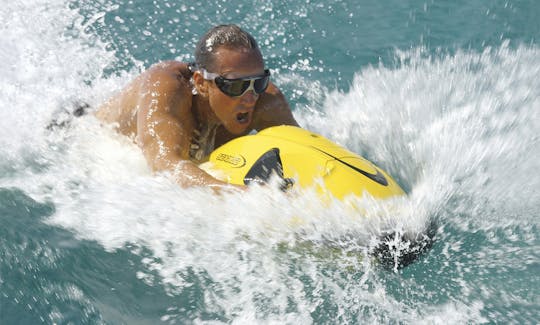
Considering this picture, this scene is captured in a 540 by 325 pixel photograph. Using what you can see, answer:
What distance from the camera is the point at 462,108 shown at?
6.05 metres

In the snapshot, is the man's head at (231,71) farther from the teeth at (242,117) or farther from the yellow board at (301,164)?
the yellow board at (301,164)

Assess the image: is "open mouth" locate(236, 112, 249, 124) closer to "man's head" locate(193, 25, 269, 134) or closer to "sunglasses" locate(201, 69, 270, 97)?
"man's head" locate(193, 25, 269, 134)

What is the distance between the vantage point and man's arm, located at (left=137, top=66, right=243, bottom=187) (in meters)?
4.05

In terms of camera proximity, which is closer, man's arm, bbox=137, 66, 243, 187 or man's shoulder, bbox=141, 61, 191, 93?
man's arm, bbox=137, 66, 243, 187

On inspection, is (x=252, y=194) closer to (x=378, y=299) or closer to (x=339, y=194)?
(x=339, y=194)

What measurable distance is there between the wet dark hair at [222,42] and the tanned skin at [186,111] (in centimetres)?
4

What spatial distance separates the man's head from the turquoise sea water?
0.67 metres

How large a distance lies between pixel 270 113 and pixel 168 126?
0.83 meters

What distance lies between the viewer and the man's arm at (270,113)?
485 centimetres

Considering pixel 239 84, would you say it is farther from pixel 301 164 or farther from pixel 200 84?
pixel 301 164

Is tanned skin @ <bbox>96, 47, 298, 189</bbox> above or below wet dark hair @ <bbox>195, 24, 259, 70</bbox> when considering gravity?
below

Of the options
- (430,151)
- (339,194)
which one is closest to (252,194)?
(339,194)

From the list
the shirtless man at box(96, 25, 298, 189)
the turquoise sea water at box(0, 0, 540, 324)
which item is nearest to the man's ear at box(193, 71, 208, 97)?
the shirtless man at box(96, 25, 298, 189)

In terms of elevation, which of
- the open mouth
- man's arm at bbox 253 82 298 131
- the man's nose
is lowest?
man's arm at bbox 253 82 298 131
